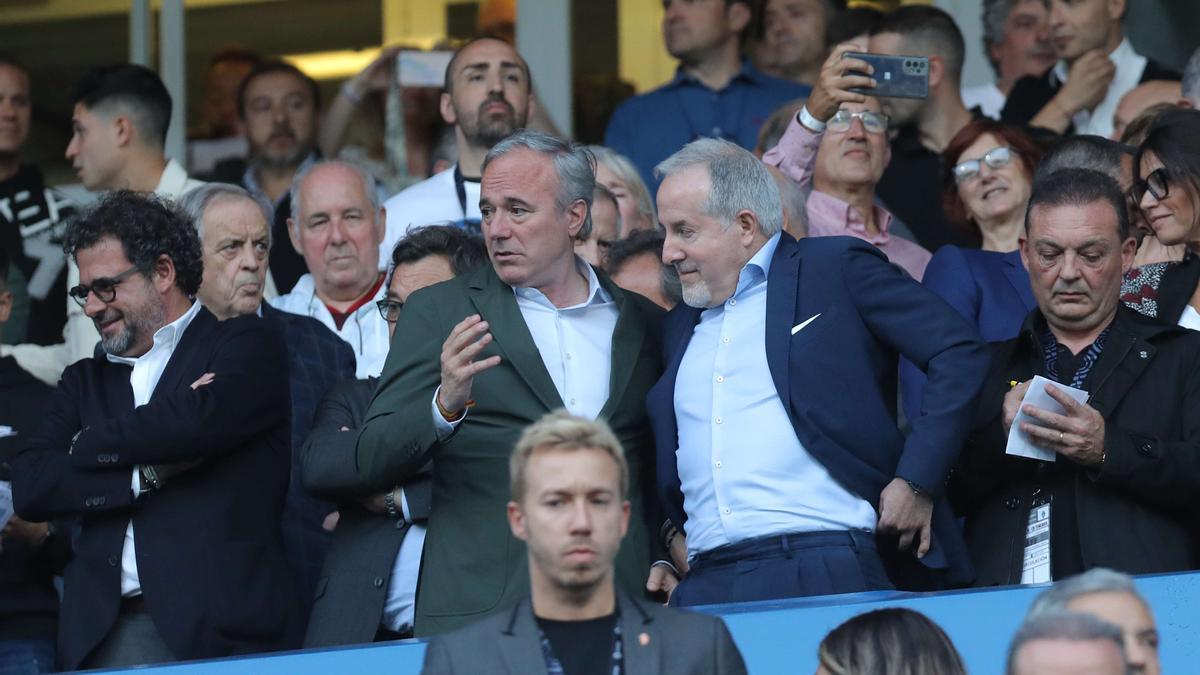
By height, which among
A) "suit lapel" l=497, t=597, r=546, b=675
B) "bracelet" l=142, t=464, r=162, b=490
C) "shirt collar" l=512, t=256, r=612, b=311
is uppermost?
"shirt collar" l=512, t=256, r=612, b=311

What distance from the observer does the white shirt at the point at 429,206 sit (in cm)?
820

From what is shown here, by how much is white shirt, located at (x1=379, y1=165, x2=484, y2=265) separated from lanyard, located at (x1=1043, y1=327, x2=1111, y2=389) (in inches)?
109

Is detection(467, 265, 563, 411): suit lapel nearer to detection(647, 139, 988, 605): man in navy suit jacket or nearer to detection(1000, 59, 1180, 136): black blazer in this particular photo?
detection(647, 139, 988, 605): man in navy suit jacket

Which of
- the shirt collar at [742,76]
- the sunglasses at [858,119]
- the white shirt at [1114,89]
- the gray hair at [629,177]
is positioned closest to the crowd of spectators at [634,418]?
the sunglasses at [858,119]

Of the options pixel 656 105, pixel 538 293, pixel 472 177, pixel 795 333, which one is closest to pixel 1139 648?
pixel 795 333

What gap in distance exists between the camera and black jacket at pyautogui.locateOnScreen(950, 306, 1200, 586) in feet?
18.6

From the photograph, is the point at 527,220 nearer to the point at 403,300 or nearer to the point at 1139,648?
the point at 403,300

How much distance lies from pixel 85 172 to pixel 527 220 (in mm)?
3107

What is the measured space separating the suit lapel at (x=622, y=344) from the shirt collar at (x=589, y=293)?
0.03m

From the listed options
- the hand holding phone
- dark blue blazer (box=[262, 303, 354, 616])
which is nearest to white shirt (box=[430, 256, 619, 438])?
dark blue blazer (box=[262, 303, 354, 616])

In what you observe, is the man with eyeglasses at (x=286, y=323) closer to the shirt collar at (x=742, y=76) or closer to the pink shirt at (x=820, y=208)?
the pink shirt at (x=820, y=208)

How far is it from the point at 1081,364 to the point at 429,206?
3.13m

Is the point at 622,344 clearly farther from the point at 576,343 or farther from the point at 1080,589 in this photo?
the point at 1080,589

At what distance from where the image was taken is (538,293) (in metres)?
6.01
